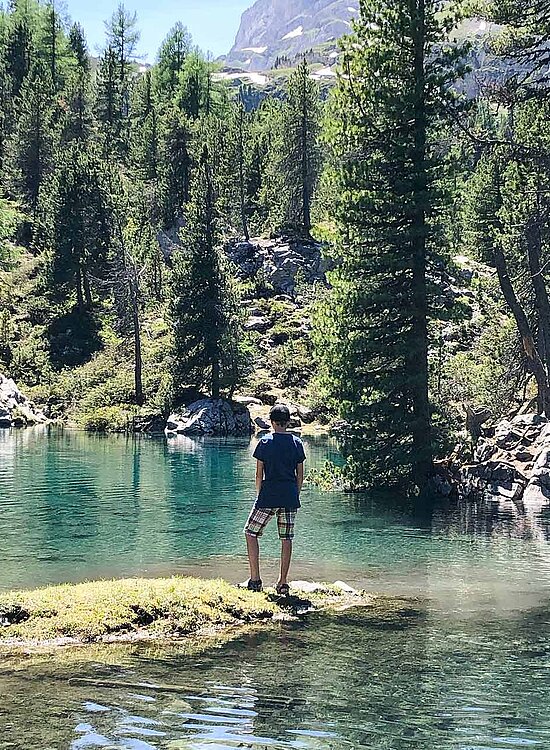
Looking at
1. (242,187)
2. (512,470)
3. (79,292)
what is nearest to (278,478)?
(512,470)

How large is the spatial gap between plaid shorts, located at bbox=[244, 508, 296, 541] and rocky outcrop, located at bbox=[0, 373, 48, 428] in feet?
157

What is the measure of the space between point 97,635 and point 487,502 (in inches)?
710

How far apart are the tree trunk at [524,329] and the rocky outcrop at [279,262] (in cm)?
4314

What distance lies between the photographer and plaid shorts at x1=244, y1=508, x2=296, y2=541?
439 inches

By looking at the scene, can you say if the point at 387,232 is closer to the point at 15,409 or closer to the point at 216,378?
the point at 216,378

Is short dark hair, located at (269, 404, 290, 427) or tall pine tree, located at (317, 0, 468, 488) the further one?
tall pine tree, located at (317, 0, 468, 488)

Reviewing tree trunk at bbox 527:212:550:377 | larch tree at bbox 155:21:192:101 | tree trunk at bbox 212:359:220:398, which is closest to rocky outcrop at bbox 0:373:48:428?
tree trunk at bbox 212:359:220:398

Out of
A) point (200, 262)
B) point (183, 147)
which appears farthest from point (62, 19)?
point (200, 262)

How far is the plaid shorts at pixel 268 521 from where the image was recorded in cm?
1114

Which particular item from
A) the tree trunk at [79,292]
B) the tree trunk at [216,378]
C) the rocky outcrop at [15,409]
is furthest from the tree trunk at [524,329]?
the tree trunk at [79,292]

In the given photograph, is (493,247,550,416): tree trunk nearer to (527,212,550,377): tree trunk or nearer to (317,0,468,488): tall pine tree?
(527,212,550,377): tree trunk

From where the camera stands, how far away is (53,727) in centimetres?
619

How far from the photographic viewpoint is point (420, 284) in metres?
24.8

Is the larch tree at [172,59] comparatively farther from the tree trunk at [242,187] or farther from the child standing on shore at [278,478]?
the child standing on shore at [278,478]
